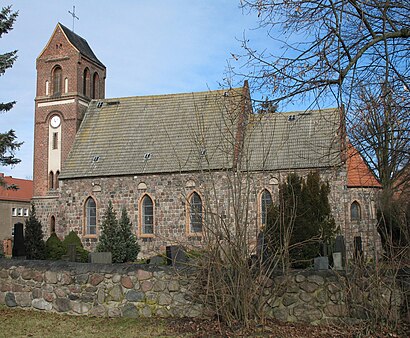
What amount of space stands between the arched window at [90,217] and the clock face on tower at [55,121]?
18.4 feet

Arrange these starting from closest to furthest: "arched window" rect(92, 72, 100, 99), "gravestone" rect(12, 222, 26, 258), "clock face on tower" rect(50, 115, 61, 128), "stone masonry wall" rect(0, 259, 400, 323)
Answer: "stone masonry wall" rect(0, 259, 400, 323)
"gravestone" rect(12, 222, 26, 258)
"clock face on tower" rect(50, 115, 61, 128)
"arched window" rect(92, 72, 100, 99)

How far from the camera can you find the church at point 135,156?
70.2 ft

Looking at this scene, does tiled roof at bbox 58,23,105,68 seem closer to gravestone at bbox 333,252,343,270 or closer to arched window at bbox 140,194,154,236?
arched window at bbox 140,194,154,236

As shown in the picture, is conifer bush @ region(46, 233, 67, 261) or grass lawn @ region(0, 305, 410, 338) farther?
conifer bush @ region(46, 233, 67, 261)

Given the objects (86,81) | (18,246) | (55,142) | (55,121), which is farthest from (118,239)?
(86,81)

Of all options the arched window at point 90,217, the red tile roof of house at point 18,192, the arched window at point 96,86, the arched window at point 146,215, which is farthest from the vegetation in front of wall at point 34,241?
the red tile roof of house at point 18,192

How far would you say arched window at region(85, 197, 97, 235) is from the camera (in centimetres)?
2410

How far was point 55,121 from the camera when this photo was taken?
88.9 ft

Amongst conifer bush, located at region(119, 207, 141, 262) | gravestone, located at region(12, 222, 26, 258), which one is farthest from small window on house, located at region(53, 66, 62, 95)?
gravestone, located at region(12, 222, 26, 258)

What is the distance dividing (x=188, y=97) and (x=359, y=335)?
2078 cm

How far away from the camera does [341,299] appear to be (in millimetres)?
7211

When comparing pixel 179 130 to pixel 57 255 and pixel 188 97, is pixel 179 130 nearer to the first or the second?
pixel 188 97

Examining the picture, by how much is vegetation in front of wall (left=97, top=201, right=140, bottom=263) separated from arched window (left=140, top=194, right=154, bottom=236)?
2.44 feet

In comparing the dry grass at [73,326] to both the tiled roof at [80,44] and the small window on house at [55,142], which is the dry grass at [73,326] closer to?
the small window on house at [55,142]
